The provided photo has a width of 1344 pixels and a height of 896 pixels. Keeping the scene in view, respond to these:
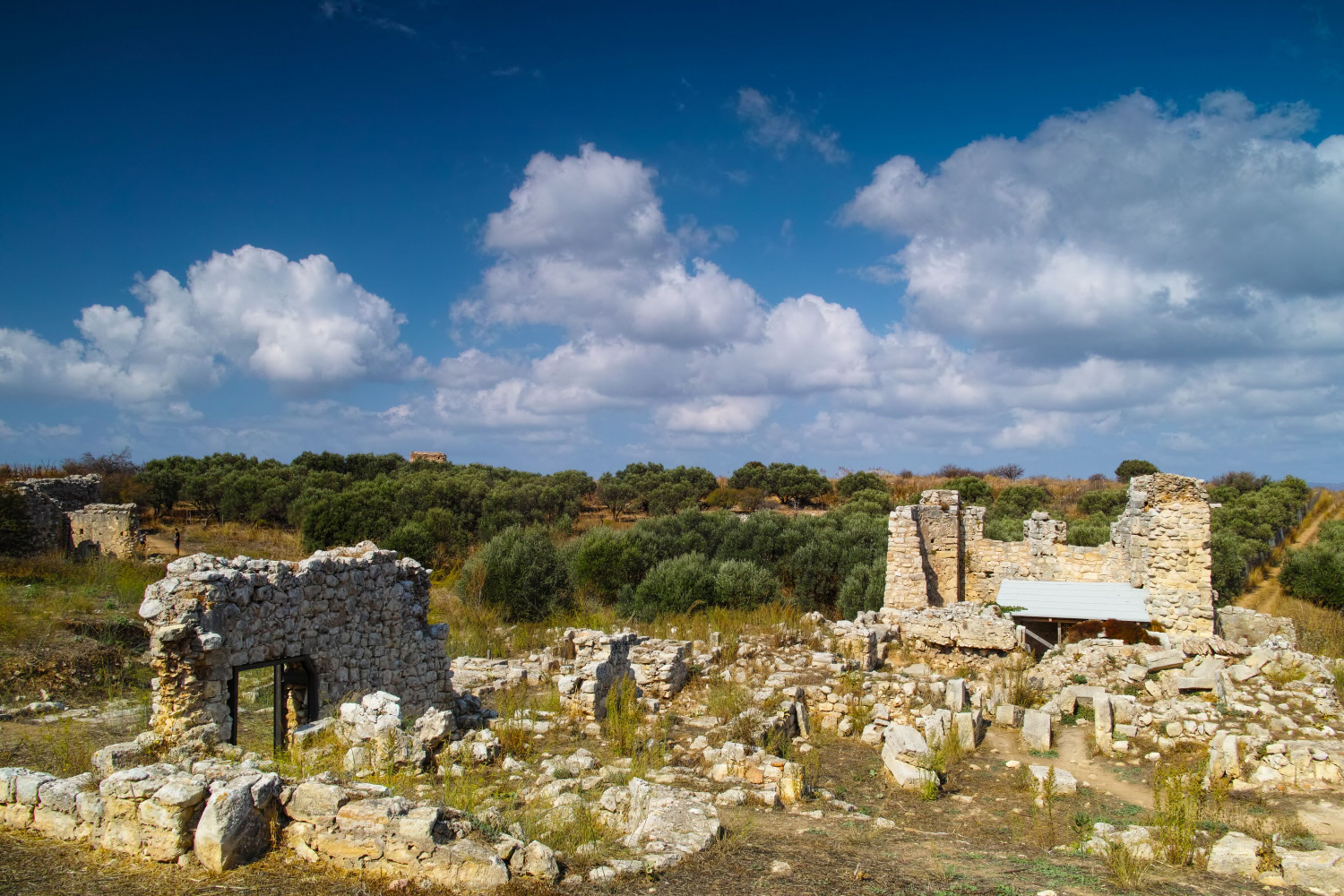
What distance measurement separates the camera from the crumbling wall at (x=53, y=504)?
76.4 feet

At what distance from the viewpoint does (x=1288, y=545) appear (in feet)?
120

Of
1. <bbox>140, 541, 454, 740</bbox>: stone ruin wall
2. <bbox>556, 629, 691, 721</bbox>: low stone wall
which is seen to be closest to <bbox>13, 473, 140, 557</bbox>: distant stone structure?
<bbox>140, 541, 454, 740</bbox>: stone ruin wall

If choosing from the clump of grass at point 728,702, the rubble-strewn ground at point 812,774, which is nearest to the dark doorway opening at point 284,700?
the rubble-strewn ground at point 812,774

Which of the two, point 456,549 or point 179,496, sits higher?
point 179,496

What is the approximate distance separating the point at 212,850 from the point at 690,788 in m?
4.53

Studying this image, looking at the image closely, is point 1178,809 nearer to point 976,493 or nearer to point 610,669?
point 610,669

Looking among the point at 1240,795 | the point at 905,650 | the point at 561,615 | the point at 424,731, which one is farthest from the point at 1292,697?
the point at 561,615

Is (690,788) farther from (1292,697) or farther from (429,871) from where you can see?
(1292,697)

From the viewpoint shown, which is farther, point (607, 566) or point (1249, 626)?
point (607, 566)

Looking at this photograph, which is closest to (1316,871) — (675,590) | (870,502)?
(675,590)

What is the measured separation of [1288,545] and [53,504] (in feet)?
165

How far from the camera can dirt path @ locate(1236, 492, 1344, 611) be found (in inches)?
1104

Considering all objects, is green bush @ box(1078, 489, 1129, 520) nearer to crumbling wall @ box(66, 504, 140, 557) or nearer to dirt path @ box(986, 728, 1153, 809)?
dirt path @ box(986, 728, 1153, 809)

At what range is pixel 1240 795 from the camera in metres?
8.39
